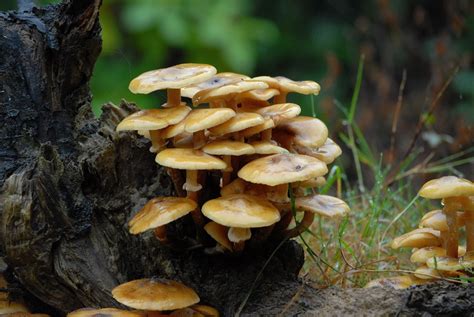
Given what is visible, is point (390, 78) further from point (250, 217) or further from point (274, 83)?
point (250, 217)

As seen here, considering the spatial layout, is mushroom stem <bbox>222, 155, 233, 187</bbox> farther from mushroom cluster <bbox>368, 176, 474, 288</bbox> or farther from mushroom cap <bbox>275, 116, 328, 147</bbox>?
mushroom cluster <bbox>368, 176, 474, 288</bbox>

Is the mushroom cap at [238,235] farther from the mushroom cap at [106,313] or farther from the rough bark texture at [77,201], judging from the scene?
the mushroom cap at [106,313]

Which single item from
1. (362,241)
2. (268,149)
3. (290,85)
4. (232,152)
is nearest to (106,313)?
(232,152)

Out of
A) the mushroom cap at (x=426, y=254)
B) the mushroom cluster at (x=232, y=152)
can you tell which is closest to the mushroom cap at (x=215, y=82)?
the mushroom cluster at (x=232, y=152)

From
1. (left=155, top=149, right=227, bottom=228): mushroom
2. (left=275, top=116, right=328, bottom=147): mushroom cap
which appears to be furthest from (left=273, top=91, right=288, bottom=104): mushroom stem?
(left=155, top=149, right=227, bottom=228): mushroom

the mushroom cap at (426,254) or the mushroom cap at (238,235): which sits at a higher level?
the mushroom cap at (238,235)

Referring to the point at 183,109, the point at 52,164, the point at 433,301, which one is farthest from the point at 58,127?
the point at 433,301
